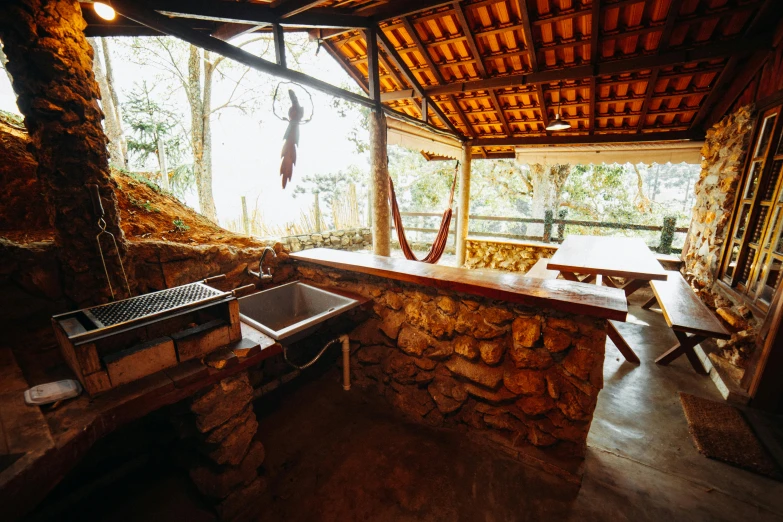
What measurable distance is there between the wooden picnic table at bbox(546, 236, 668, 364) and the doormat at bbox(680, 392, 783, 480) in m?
0.66

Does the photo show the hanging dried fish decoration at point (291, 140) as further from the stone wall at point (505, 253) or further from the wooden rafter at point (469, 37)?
the stone wall at point (505, 253)

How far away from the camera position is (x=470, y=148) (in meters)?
6.07

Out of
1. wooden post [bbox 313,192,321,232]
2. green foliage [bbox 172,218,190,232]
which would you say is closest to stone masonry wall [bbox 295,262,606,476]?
green foliage [bbox 172,218,190,232]

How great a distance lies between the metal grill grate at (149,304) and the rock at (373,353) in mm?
1324

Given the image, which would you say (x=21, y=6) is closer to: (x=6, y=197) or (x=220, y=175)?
(x=6, y=197)

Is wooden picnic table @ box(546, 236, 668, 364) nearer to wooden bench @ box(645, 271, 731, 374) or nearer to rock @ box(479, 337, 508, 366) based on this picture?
wooden bench @ box(645, 271, 731, 374)

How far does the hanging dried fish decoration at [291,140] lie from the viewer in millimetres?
2334

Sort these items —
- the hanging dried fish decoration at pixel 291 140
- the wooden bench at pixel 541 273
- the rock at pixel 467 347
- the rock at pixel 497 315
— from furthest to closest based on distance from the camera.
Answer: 1. the wooden bench at pixel 541 273
2. the hanging dried fish decoration at pixel 291 140
3. the rock at pixel 467 347
4. the rock at pixel 497 315

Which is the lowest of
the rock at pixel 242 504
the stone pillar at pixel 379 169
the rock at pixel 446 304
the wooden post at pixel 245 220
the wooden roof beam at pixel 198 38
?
the rock at pixel 242 504

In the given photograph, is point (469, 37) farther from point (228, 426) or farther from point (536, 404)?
point (228, 426)

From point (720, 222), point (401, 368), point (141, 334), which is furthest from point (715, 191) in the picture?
point (141, 334)

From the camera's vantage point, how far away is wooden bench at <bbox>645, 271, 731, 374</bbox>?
2.24 metres

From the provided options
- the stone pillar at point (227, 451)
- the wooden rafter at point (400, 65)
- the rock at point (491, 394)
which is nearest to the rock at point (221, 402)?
the stone pillar at point (227, 451)

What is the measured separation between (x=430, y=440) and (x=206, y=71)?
8557mm
